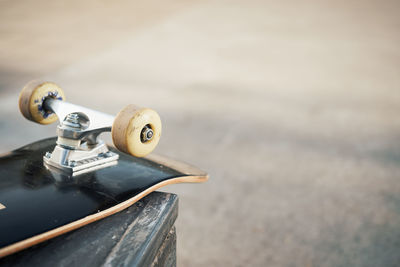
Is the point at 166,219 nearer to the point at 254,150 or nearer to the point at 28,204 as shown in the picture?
the point at 28,204

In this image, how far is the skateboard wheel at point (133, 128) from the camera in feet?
2.27

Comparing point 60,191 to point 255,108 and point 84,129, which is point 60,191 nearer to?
point 84,129

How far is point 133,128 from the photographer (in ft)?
2.28

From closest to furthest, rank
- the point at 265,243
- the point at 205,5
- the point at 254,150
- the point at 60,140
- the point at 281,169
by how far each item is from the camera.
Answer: the point at 60,140 < the point at 265,243 < the point at 281,169 < the point at 254,150 < the point at 205,5

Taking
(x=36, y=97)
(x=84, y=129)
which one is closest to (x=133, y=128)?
(x=84, y=129)

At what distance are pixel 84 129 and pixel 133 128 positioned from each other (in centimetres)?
15

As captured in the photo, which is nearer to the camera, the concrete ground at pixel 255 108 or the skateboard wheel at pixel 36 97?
the skateboard wheel at pixel 36 97

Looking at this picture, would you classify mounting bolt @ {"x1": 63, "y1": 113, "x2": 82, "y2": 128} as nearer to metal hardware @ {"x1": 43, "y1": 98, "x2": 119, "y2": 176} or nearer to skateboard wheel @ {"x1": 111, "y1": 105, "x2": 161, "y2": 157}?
metal hardware @ {"x1": 43, "y1": 98, "x2": 119, "y2": 176}

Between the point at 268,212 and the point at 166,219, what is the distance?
Result: 1.12 metres

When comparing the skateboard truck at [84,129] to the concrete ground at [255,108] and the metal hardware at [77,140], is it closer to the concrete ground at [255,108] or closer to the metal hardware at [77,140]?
the metal hardware at [77,140]

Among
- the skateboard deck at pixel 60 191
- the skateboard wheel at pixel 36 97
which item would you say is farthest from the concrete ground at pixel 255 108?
the skateboard wheel at pixel 36 97

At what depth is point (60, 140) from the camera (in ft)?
2.64

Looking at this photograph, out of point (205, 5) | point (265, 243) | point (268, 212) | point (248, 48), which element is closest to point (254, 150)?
point (268, 212)

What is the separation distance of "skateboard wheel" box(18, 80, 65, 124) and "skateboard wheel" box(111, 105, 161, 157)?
267 mm
